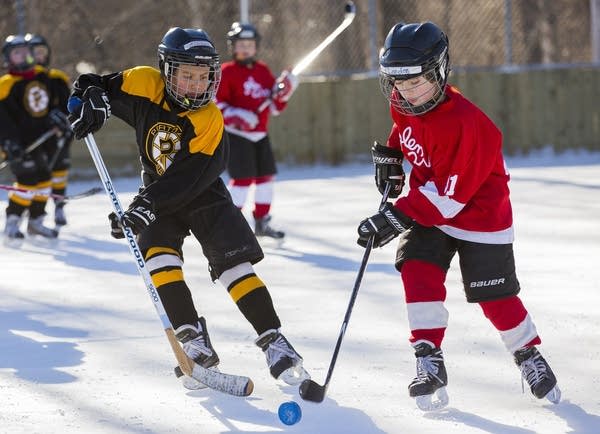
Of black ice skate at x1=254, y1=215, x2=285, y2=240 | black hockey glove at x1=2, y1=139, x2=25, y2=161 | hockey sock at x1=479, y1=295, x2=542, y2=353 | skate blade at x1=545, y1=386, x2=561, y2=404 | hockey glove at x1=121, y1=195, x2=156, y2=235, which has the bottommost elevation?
black ice skate at x1=254, y1=215, x2=285, y2=240

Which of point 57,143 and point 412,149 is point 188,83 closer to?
point 412,149

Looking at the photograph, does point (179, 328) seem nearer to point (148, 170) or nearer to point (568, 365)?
point (148, 170)

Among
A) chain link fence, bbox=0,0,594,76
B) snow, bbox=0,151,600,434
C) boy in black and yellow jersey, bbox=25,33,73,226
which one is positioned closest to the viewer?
snow, bbox=0,151,600,434

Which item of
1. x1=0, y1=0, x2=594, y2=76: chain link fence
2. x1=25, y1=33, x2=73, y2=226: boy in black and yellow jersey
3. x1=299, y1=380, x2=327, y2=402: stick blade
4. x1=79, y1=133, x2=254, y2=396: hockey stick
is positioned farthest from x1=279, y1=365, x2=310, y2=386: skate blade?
x1=0, y1=0, x2=594, y2=76: chain link fence

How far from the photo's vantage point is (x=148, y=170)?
3795 mm

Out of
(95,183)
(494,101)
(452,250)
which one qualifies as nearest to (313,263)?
(452,250)

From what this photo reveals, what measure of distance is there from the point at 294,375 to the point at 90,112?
1.09 meters

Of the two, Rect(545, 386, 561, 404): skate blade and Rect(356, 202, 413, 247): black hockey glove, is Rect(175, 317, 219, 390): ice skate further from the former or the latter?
Rect(545, 386, 561, 404): skate blade

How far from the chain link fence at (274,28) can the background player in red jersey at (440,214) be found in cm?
705

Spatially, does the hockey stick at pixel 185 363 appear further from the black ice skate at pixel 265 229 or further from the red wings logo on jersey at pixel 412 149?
the black ice skate at pixel 265 229

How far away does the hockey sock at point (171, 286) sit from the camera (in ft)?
12.0

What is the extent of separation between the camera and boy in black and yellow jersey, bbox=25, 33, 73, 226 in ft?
23.9

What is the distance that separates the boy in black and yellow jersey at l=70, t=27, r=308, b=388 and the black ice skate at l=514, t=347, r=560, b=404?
0.71m

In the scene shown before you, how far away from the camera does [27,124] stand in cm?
721
